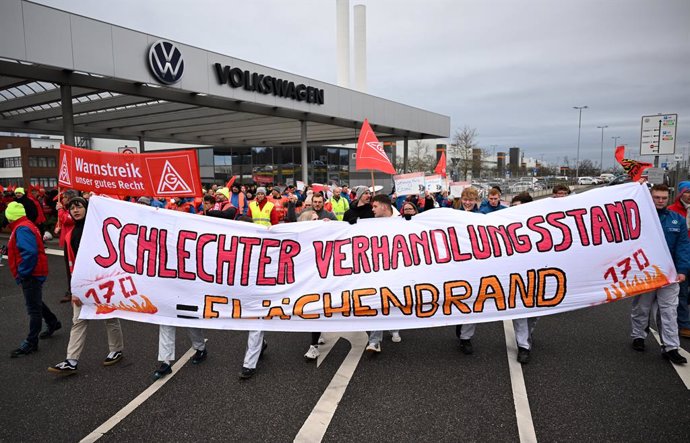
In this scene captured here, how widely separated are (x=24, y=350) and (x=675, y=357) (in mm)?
7147

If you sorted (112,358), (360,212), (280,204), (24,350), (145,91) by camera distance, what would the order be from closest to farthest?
(112,358) → (24,350) → (360,212) → (280,204) → (145,91)

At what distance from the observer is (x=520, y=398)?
140 inches

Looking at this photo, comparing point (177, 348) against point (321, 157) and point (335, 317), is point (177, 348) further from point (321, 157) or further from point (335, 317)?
point (321, 157)

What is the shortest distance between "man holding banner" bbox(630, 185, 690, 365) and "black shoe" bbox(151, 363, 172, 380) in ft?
16.7

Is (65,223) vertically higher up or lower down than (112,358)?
higher up

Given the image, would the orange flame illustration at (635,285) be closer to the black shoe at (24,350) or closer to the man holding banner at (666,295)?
the man holding banner at (666,295)

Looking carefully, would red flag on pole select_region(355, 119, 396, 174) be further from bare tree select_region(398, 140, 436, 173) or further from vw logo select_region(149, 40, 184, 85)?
bare tree select_region(398, 140, 436, 173)

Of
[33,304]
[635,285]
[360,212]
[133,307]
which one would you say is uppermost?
[360,212]

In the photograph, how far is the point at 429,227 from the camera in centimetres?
440

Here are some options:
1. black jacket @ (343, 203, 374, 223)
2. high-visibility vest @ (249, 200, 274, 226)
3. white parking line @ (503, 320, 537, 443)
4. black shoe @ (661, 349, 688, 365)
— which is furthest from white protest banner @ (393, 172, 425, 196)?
black shoe @ (661, 349, 688, 365)

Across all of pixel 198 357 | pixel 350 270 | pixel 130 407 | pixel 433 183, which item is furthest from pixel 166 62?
pixel 130 407

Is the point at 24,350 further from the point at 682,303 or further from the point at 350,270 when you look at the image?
the point at 682,303

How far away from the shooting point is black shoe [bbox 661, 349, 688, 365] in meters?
4.08

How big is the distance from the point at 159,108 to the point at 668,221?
18.4 metres
